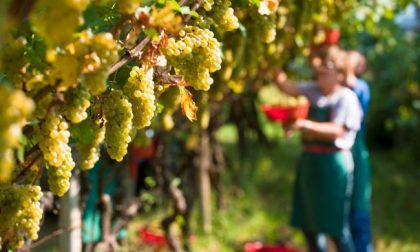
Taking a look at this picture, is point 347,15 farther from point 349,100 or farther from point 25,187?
→ point 25,187

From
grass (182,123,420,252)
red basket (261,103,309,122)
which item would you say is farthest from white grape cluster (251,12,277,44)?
grass (182,123,420,252)

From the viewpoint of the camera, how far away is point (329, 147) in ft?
10.8

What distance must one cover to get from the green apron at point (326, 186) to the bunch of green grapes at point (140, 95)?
2063mm

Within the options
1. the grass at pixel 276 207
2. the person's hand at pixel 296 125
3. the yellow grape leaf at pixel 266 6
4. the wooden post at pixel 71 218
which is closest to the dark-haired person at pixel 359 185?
the person's hand at pixel 296 125

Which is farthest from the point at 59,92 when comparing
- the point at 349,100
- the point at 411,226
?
the point at 411,226

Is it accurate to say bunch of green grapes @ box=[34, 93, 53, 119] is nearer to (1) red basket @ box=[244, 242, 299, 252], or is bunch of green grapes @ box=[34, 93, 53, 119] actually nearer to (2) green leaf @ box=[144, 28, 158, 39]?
(2) green leaf @ box=[144, 28, 158, 39]

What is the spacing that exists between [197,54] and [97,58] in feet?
1.14

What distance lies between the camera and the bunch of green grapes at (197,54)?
4.26 feet

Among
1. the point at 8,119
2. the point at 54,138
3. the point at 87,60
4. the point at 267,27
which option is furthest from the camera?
the point at 267,27

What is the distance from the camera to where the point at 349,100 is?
125 inches

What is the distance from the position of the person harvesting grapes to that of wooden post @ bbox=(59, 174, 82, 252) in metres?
1.14

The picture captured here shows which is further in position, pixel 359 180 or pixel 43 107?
pixel 359 180

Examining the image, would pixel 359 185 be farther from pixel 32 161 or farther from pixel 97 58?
pixel 97 58

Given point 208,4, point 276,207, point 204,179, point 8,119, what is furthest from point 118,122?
point 276,207
